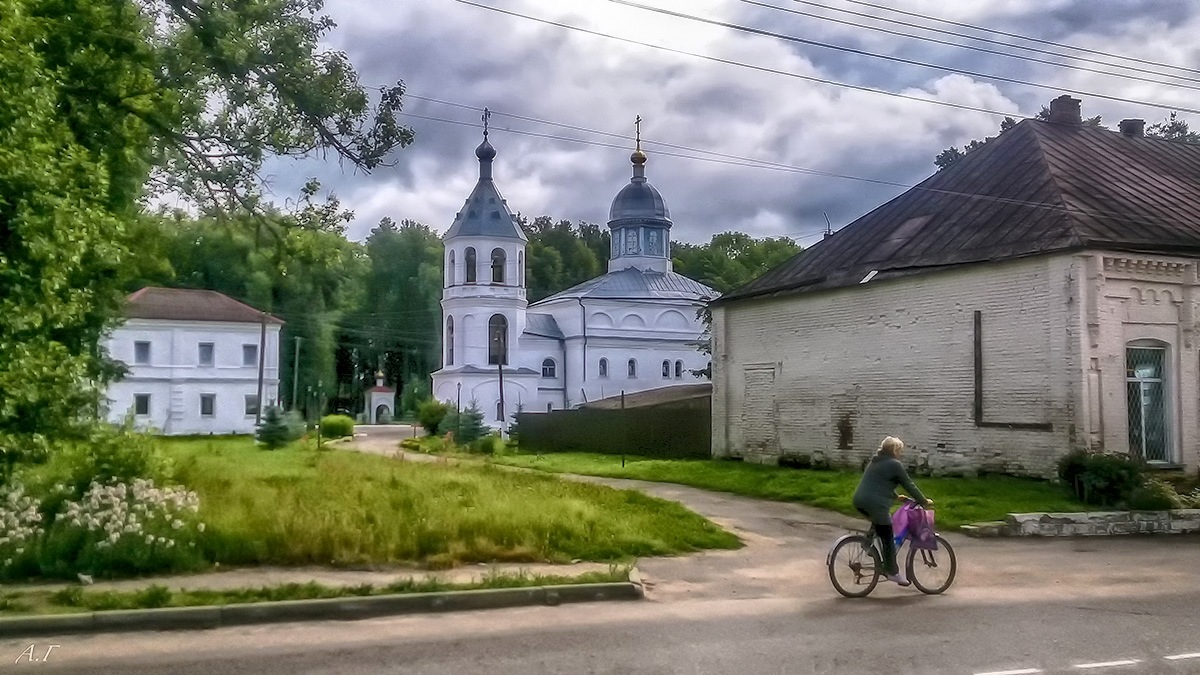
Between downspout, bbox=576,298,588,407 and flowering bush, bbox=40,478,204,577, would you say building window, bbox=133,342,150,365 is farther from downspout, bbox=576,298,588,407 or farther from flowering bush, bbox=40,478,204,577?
flowering bush, bbox=40,478,204,577

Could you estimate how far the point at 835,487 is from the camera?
2122cm

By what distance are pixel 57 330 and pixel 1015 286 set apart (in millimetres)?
16628

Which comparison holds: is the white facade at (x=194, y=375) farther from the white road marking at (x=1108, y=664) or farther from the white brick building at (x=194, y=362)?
the white road marking at (x=1108, y=664)

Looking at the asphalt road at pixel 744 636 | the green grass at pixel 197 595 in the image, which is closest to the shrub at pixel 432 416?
the asphalt road at pixel 744 636

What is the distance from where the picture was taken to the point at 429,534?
40.6 feet

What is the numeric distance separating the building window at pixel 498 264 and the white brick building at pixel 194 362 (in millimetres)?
17426

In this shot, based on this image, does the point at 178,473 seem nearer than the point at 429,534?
No

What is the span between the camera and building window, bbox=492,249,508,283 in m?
62.7

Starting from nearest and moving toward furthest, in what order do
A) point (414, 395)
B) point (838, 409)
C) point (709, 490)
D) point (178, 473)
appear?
point (178, 473) < point (709, 490) < point (838, 409) < point (414, 395)

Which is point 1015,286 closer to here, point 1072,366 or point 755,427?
point 1072,366

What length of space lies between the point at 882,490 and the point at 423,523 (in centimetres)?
528

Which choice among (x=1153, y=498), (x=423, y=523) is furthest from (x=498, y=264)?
(x=423, y=523)

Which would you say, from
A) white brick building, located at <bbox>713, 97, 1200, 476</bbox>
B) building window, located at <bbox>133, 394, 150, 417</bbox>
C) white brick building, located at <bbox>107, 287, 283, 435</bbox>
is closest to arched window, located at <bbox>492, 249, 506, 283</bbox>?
white brick building, located at <bbox>107, 287, 283, 435</bbox>

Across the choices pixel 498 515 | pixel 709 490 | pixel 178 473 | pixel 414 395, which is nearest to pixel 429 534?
pixel 498 515
